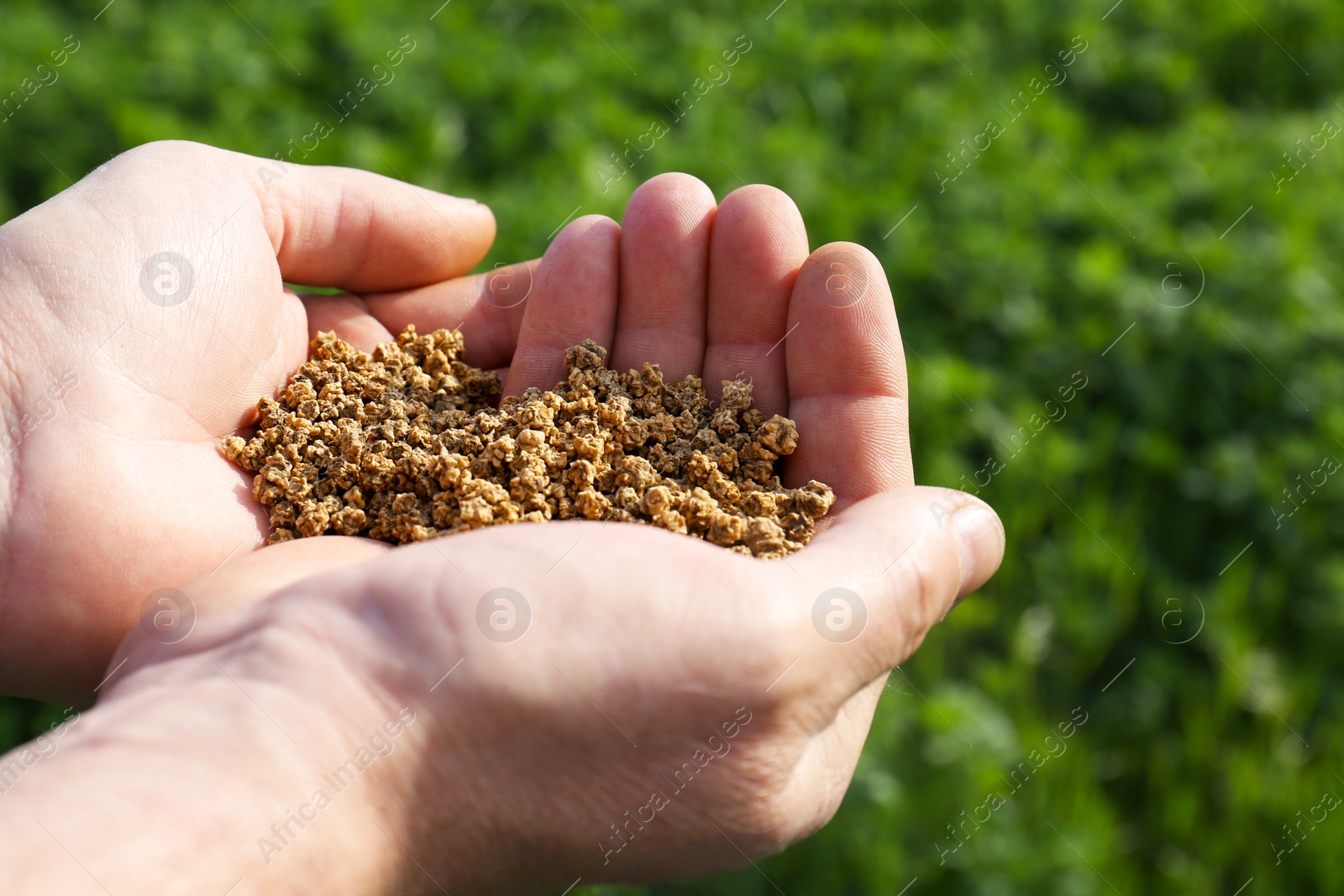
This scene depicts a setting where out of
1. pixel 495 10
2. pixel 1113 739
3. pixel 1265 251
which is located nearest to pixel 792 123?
pixel 495 10

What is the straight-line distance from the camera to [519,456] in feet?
7.07

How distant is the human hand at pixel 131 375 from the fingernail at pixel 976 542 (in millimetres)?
1513

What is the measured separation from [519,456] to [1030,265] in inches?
95.4

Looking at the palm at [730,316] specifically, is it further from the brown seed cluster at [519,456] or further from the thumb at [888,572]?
the thumb at [888,572]

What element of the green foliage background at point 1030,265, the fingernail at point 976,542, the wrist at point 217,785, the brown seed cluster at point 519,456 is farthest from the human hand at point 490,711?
the green foliage background at point 1030,265

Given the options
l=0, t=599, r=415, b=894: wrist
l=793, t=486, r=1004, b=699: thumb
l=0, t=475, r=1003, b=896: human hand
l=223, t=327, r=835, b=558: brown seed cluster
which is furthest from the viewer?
l=223, t=327, r=835, b=558: brown seed cluster

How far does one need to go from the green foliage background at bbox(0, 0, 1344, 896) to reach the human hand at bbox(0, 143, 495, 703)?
107cm

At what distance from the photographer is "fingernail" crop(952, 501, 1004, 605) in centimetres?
191

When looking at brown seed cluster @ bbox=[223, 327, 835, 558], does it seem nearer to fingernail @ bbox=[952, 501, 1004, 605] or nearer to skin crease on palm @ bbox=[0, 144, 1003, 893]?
skin crease on palm @ bbox=[0, 144, 1003, 893]

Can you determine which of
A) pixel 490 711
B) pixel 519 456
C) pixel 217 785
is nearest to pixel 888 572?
pixel 490 711

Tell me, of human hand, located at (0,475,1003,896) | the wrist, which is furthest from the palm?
the wrist

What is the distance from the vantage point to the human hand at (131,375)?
6.53 ft

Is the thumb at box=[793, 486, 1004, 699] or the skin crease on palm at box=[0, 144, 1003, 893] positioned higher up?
the skin crease on palm at box=[0, 144, 1003, 893]

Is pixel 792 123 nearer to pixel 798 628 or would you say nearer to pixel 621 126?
pixel 621 126
